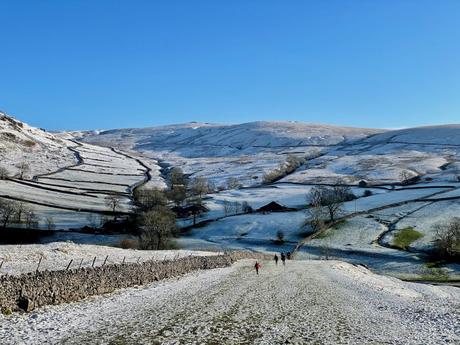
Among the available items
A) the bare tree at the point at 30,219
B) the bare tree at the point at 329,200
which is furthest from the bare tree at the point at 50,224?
the bare tree at the point at 329,200

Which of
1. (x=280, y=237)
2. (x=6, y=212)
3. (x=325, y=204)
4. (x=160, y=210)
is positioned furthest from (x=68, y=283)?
(x=325, y=204)

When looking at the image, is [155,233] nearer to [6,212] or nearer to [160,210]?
[160,210]

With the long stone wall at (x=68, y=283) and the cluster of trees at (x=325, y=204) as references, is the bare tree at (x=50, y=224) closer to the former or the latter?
the cluster of trees at (x=325, y=204)

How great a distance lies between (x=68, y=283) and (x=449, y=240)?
91.6 metres

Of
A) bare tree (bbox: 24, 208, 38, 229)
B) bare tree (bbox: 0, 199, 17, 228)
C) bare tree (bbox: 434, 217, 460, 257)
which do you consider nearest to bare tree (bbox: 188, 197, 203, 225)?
bare tree (bbox: 24, 208, 38, 229)

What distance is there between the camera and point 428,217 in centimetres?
12675

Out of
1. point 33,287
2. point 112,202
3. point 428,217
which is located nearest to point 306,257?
point 428,217

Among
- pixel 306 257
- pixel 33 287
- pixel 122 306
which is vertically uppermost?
pixel 33 287

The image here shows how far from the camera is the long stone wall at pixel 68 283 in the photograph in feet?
83.2

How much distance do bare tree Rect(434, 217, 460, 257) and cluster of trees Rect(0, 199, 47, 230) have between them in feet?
→ 315

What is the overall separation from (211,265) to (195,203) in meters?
98.5

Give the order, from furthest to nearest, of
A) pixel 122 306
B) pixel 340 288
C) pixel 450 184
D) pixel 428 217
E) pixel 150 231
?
pixel 450 184 → pixel 428 217 → pixel 150 231 → pixel 340 288 → pixel 122 306

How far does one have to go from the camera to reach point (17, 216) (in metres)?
134

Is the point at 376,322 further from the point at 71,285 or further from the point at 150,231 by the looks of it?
the point at 150,231
